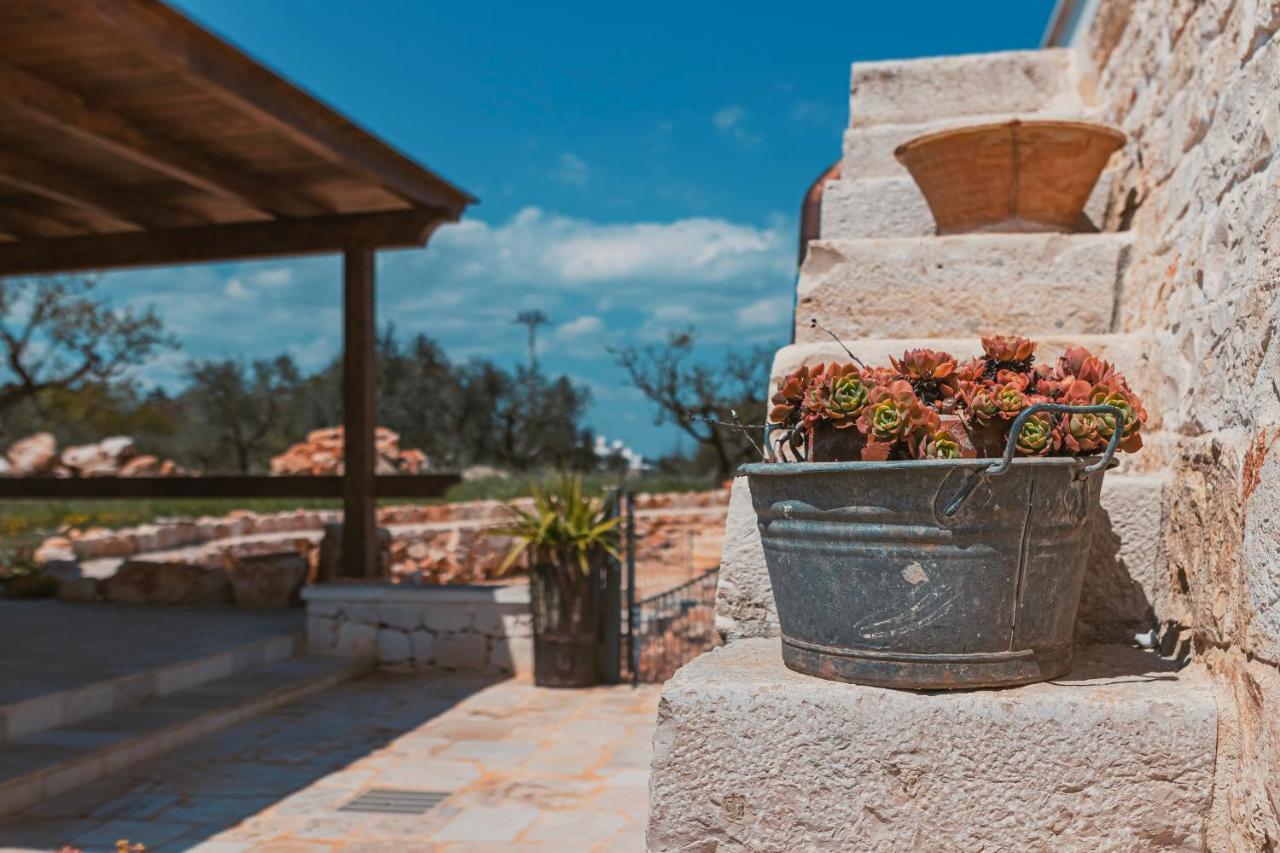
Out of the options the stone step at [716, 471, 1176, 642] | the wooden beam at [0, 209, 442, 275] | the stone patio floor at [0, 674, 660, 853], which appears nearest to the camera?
the stone step at [716, 471, 1176, 642]

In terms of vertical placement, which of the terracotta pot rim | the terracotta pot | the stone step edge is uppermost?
the terracotta pot rim

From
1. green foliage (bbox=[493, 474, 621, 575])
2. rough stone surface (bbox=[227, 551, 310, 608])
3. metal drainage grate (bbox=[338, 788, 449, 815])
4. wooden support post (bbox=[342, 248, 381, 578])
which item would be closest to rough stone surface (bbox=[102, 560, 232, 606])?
rough stone surface (bbox=[227, 551, 310, 608])

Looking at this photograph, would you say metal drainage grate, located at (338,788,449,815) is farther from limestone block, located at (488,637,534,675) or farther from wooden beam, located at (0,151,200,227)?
wooden beam, located at (0,151,200,227)

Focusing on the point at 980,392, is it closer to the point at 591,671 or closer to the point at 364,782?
the point at 364,782

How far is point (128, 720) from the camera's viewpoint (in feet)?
14.4

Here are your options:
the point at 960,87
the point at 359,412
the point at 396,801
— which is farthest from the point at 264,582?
the point at 960,87

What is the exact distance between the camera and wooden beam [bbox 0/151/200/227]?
5.69 metres

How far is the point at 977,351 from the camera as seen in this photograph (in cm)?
239

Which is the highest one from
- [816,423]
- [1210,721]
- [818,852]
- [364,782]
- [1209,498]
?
[816,423]

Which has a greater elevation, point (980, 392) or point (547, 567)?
point (980, 392)

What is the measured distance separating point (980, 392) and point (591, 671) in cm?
399

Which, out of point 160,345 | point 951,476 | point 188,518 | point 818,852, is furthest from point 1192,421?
point 160,345

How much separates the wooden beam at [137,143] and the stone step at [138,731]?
8.18 feet

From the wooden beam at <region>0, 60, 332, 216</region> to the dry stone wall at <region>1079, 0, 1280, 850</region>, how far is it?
4.23m
